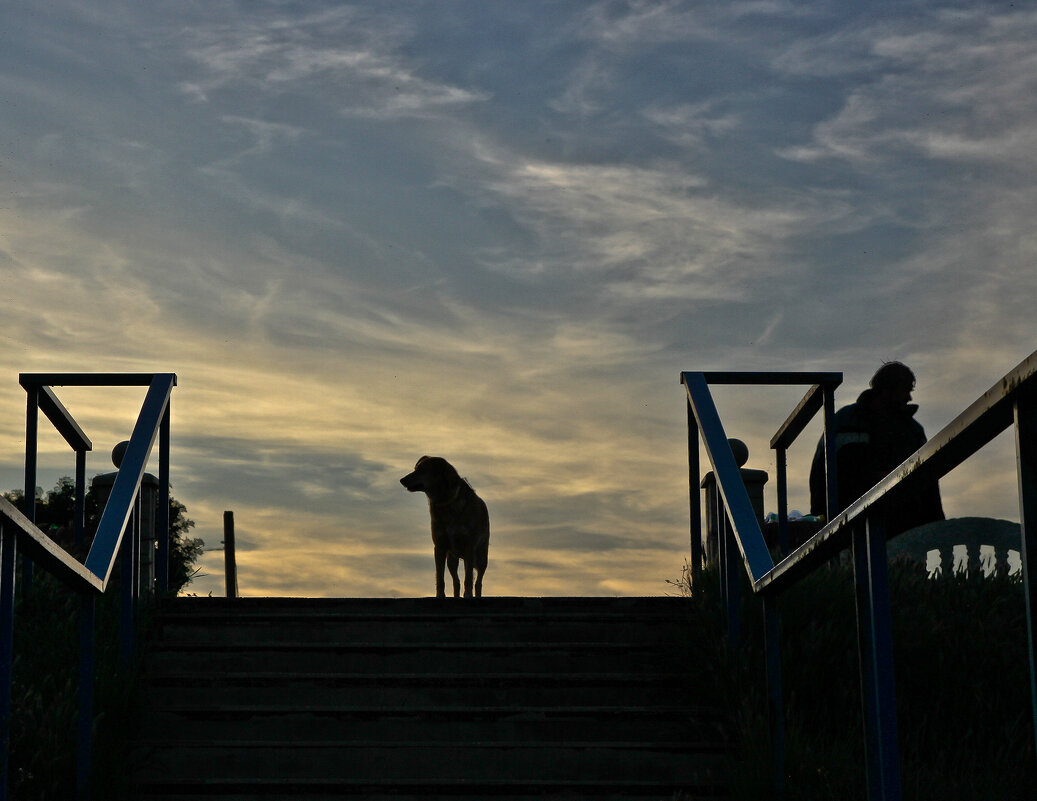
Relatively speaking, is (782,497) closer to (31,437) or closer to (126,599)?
(126,599)

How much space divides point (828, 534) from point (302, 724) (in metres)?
2.75

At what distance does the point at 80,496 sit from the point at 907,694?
4576mm

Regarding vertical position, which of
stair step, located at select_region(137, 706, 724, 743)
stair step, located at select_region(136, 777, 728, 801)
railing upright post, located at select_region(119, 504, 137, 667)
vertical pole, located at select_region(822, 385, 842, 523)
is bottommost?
stair step, located at select_region(136, 777, 728, 801)

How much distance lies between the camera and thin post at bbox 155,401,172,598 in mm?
6590

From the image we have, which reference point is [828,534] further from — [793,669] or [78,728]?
[78,728]

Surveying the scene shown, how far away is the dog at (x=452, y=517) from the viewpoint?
31.8ft

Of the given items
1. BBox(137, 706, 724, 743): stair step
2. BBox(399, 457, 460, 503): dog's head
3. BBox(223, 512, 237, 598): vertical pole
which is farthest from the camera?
BBox(223, 512, 237, 598): vertical pole

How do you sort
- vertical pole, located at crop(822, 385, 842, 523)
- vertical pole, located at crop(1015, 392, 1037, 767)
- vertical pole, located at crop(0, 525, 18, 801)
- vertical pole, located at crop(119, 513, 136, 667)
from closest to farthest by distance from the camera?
1. vertical pole, located at crop(1015, 392, 1037, 767)
2. vertical pole, located at crop(0, 525, 18, 801)
3. vertical pole, located at crop(119, 513, 136, 667)
4. vertical pole, located at crop(822, 385, 842, 523)

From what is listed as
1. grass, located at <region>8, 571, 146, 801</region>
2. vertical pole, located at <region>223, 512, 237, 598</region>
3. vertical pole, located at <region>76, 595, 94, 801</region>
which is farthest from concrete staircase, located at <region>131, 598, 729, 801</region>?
vertical pole, located at <region>223, 512, 237, 598</region>

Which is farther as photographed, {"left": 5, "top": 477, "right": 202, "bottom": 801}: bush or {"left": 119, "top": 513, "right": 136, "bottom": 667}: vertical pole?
{"left": 119, "top": 513, "right": 136, "bottom": 667}: vertical pole

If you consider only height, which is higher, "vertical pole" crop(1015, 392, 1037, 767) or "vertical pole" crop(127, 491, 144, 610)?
"vertical pole" crop(127, 491, 144, 610)

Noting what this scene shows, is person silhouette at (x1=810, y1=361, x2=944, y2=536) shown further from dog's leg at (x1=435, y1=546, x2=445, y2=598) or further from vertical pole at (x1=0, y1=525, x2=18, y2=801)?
vertical pole at (x1=0, y1=525, x2=18, y2=801)

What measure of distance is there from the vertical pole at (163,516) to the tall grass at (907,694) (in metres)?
2.80

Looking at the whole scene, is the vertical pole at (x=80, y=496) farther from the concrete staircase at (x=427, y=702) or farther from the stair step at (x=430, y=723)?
the stair step at (x=430, y=723)
